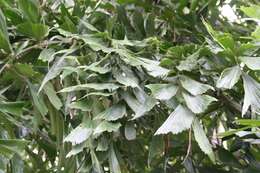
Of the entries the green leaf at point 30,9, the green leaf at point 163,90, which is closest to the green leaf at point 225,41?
the green leaf at point 163,90

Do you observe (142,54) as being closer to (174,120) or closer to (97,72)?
(97,72)

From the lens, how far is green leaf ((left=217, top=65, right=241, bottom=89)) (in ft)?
2.38

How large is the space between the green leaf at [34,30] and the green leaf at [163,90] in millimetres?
251

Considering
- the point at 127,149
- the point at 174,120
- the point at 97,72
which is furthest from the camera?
the point at 127,149

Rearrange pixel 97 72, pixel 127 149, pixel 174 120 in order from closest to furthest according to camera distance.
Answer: pixel 174 120 → pixel 97 72 → pixel 127 149

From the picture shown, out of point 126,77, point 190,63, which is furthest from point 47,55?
point 190,63

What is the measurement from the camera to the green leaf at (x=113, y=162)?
2.54 feet

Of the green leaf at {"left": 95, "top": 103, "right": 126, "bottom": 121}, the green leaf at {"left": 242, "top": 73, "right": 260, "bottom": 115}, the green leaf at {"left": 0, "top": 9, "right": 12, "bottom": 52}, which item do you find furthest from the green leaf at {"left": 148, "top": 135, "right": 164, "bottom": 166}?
the green leaf at {"left": 0, "top": 9, "right": 12, "bottom": 52}

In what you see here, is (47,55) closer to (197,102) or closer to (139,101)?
(139,101)

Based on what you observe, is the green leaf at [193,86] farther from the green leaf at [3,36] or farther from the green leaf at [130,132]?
the green leaf at [3,36]

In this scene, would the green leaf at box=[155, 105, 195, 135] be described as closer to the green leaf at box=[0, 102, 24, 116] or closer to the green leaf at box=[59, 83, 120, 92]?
the green leaf at box=[59, 83, 120, 92]

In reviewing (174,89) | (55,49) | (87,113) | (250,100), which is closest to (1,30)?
(55,49)

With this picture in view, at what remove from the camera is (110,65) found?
2.76ft

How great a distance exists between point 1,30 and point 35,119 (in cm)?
19
